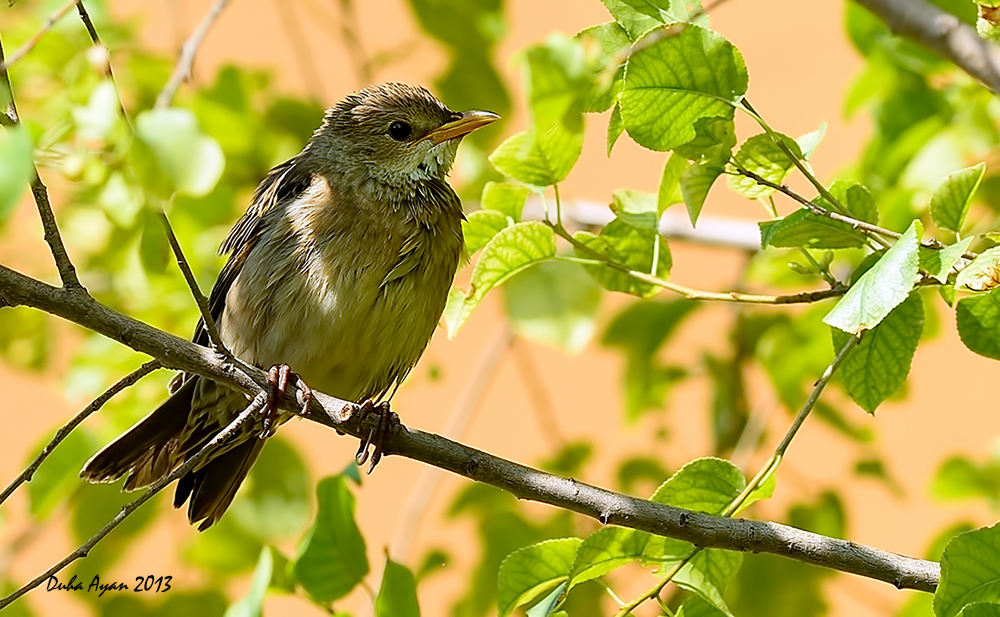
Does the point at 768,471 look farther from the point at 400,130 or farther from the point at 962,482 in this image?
the point at 400,130

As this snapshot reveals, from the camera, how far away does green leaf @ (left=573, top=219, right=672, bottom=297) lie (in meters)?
2.15

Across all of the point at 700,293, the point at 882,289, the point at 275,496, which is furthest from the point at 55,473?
the point at 882,289

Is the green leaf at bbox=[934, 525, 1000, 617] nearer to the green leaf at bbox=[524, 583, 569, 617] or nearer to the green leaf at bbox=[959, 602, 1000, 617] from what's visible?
the green leaf at bbox=[959, 602, 1000, 617]

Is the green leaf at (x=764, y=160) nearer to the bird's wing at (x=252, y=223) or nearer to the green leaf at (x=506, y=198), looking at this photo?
the green leaf at (x=506, y=198)

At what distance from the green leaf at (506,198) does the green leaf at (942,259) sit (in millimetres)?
825

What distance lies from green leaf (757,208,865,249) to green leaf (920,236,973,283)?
14 centimetres

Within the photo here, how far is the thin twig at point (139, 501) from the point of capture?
192cm

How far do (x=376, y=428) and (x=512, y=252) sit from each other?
1.71ft

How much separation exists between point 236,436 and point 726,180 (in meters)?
1.60

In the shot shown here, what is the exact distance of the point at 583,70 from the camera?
1.58 meters

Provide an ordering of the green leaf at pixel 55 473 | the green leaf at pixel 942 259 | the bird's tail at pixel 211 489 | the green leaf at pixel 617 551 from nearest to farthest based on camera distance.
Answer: the green leaf at pixel 942 259 < the green leaf at pixel 617 551 < the green leaf at pixel 55 473 < the bird's tail at pixel 211 489

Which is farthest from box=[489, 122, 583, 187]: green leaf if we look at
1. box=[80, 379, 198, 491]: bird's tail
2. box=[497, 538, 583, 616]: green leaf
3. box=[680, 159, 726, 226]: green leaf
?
box=[80, 379, 198, 491]: bird's tail

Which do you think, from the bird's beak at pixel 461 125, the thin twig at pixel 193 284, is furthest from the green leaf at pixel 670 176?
the bird's beak at pixel 461 125

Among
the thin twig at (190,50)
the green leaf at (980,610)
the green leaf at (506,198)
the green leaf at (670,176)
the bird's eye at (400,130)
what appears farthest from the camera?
the bird's eye at (400,130)
